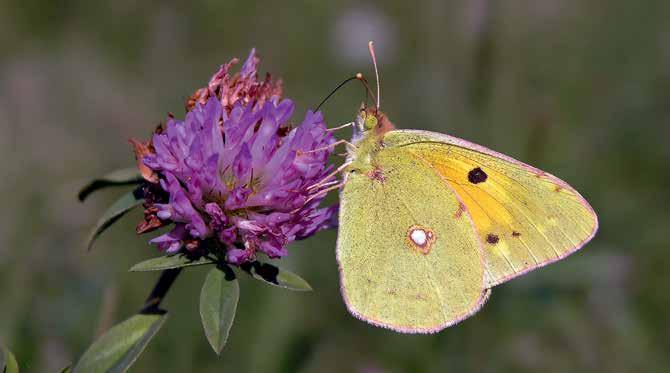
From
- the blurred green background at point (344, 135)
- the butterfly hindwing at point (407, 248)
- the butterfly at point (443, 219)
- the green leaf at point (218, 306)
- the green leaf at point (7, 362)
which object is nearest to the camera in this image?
the green leaf at point (7, 362)

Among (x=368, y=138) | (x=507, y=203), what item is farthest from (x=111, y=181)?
(x=507, y=203)

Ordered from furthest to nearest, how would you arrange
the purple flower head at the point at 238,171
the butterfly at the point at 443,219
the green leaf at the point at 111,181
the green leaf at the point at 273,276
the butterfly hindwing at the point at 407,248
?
the butterfly at the point at 443,219 → the butterfly hindwing at the point at 407,248 → the green leaf at the point at 111,181 → the green leaf at the point at 273,276 → the purple flower head at the point at 238,171

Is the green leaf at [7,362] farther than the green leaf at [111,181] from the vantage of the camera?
No

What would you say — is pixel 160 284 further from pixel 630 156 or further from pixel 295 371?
pixel 630 156

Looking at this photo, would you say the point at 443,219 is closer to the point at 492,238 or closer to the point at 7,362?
the point at 492,238

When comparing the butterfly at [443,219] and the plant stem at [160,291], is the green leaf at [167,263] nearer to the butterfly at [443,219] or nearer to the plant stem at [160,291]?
the plant stem at [160,291]

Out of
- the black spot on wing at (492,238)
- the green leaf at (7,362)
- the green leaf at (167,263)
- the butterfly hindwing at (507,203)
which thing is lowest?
the black spot on wing at (492,238)

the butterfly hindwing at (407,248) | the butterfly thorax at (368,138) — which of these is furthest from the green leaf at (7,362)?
Result: the butterfly thorax at (368,138)
